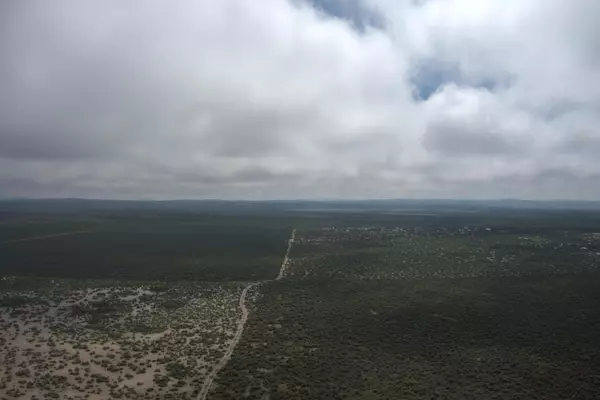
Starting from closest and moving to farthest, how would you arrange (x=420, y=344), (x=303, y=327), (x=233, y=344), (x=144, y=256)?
(x=233, y=344)
(x=420, y=344)
(x=303, y=327)
(x=144, y=256)

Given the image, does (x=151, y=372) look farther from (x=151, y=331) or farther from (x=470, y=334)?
(x=470, y=334)

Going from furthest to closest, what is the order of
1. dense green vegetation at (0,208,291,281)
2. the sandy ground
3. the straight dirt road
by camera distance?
1. dense green vegetation at (0,208,291,281)
2. the straight dirt road
3. the sandy ground

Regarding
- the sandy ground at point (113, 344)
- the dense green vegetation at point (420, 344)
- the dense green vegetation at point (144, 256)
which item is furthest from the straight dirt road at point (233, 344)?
the dense green vegetation at point (144, 256)

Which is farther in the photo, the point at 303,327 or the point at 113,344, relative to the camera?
the point at 303,327

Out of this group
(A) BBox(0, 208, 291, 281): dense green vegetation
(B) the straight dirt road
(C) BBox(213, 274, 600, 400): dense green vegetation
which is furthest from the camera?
(A) BBox(0, 208, 291, 281): dense green vegetation

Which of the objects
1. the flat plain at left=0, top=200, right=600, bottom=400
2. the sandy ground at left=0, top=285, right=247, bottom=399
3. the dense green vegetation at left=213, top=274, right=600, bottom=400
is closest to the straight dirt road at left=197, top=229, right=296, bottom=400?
the flat plain at left=0, top=200, right=600, bottom=400

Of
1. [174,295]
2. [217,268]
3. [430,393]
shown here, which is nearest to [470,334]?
[430,393]

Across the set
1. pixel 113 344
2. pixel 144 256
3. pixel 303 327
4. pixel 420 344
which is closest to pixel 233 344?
pixel 303 327

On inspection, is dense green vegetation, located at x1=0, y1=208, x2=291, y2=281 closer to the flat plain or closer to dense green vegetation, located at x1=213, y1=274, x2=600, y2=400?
the flat plain

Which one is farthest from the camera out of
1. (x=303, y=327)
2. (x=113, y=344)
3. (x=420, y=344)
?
(x=303, y=327)

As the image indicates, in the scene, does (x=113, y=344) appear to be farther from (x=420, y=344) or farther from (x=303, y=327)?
(x=420, y=344)

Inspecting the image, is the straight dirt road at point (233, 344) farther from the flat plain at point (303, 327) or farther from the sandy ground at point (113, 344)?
the sandy ground at point (113, 344)
